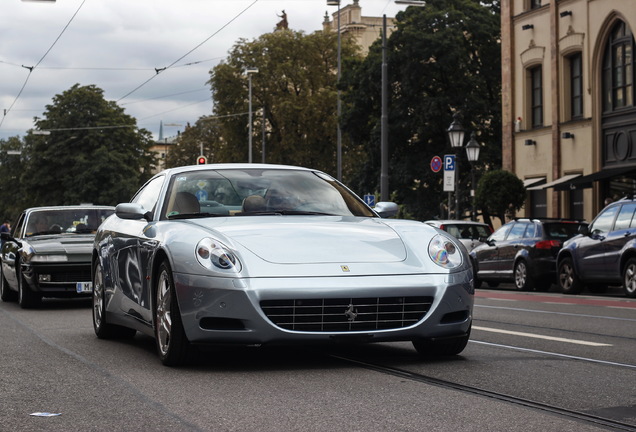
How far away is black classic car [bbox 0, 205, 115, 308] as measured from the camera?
51.0 ft

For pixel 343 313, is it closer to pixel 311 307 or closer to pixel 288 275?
pixel 311 307

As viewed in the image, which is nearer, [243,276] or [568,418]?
[568,418]

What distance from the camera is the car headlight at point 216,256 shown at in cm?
741

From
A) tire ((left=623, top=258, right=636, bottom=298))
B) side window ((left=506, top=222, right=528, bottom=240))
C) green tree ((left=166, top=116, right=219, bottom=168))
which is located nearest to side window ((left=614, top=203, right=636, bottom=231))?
tire ((left=623, top=258, right=636, bottom=298))

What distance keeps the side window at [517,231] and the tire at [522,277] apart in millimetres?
658

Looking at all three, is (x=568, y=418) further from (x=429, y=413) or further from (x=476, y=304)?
(x=476, y=304)

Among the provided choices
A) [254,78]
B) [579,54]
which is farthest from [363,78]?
[254,78]

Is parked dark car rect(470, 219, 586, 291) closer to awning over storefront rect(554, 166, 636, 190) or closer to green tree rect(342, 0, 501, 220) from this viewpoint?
awning over storefront rect(554, 166, 636, 190)

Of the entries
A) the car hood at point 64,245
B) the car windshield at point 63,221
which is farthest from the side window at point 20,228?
the car hood at point 64,245

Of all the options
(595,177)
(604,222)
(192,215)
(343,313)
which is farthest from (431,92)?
(343,313)

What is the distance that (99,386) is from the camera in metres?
6.99

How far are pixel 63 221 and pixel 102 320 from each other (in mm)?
7349

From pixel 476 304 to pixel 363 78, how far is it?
3472cm

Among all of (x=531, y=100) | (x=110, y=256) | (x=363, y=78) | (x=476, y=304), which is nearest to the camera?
(x=110, y=256)
